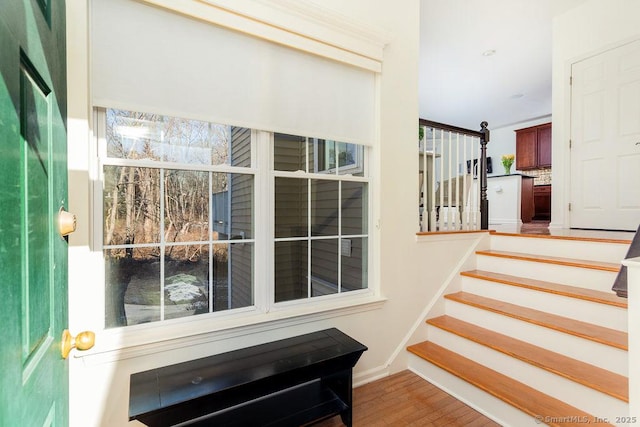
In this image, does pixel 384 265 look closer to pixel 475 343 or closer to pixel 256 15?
pixel 475 343

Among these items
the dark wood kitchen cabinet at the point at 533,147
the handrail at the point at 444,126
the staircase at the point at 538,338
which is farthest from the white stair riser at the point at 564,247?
the dark wood kitchen cabinet at the point at 533,147

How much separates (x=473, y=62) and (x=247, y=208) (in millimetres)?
4767

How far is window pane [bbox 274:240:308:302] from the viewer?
79.0 inches

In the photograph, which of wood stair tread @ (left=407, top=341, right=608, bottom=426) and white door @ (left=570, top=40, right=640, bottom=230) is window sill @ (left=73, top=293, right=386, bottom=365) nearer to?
wood stair tread @ (left=407, top=341, right=608, bottom=426)

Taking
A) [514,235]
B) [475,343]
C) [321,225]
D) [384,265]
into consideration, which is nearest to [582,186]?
[514,235]

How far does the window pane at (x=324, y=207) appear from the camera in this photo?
2166 mm

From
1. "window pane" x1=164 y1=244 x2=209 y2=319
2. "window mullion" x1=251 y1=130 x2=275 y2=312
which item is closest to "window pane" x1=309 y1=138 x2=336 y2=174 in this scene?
"window mullion" x1=251 y1=130 x2=275 y2=312

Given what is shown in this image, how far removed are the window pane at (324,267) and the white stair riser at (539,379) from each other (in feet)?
3.53

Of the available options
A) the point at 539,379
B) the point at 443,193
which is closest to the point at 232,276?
the point at 539,379

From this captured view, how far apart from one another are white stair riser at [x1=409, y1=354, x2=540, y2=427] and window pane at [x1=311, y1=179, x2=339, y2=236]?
129cm

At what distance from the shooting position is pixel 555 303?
2166mm

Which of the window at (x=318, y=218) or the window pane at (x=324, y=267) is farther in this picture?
the window pane at (x=324, y=267)

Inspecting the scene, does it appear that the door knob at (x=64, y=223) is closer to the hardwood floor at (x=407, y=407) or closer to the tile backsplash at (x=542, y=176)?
the hardwood floor at (x=407, y=407)

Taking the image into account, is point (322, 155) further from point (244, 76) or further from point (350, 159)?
point (244, 76)
